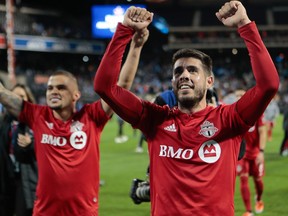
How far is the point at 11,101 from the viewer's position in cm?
453

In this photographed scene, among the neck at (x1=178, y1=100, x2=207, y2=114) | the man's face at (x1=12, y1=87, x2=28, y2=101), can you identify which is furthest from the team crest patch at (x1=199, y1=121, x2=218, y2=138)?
the man's face at (x1=12, y1=87, x2=28, y2=101)

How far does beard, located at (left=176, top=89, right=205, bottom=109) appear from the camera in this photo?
3174mm

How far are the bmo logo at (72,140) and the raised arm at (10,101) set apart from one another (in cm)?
32

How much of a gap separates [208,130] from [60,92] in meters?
1.84

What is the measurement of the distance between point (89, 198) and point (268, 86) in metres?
2.12

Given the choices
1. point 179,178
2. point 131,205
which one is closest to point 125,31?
point 179,178

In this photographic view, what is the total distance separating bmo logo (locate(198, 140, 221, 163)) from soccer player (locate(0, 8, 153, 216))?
158cm

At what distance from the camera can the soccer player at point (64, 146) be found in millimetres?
4441

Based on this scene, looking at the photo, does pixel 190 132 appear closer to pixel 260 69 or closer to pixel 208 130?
pixel 208 130

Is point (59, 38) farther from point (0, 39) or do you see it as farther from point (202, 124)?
point (202, 124)

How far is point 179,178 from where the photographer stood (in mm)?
3197

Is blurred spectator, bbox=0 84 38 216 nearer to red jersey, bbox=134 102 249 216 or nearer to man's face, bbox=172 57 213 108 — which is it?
red jersey, bbox=134 102 249 216

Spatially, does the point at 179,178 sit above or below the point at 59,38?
below

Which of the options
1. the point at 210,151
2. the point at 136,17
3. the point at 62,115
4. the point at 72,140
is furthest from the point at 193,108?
the point at 62,115
